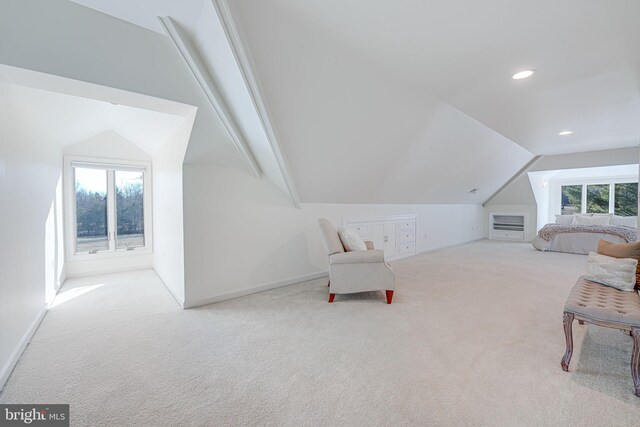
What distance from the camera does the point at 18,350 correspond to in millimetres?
2033

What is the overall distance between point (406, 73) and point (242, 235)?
2589mm

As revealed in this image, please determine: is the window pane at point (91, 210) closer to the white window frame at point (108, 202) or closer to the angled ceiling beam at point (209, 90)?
the white window frame at point (108, 202)

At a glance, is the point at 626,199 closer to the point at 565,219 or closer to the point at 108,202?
the point at 565,219

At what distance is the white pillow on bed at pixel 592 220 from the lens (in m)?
6.80

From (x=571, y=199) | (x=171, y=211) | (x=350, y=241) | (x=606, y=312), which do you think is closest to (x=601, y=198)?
(x=571, y=199)

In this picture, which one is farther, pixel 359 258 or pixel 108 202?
pixel 108 202

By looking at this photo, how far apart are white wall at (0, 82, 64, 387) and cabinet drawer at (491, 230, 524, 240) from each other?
34.0 ft

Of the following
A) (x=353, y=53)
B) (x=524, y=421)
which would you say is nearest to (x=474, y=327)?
(x=524, y=421)

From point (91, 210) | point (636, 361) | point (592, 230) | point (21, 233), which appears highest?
point (91, 210)

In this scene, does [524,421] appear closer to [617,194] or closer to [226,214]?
[226,214]

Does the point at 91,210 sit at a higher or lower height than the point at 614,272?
higher

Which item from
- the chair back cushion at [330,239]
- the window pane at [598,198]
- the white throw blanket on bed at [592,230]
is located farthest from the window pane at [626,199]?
the chair back cushion at [330,239]

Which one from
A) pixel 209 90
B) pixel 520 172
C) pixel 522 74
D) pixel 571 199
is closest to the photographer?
pixel 209 90

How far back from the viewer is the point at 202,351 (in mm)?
2123
